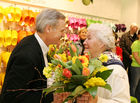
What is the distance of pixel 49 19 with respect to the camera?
7.09 ft

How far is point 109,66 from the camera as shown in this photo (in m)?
1.71

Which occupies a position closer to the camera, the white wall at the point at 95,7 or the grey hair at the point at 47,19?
the grey hair at the point at 47,19

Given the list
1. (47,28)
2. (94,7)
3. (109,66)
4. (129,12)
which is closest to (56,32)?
(47,28)

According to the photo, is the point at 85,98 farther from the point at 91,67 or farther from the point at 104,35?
the point at 104,35

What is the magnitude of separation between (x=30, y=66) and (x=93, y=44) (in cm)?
65

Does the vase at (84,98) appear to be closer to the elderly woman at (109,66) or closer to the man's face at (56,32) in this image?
the elderly woman at (109,66)

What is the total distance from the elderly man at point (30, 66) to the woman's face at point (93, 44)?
479mm

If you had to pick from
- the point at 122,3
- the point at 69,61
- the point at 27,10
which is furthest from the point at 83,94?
the point at 122,3

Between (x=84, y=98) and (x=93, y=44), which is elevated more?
(x=93, y=44)

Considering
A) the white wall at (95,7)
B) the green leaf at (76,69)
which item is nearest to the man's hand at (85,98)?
the green leaf at (76,69)

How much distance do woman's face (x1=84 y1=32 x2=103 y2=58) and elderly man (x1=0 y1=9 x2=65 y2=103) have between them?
48 centimetres

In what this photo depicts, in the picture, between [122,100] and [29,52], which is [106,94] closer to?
[122,100]

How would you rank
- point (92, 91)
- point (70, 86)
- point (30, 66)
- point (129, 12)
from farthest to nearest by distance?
point (129, 12), point (30, 66), point (70, 86), point (92, 91)

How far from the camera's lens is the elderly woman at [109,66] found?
62.7 inches
